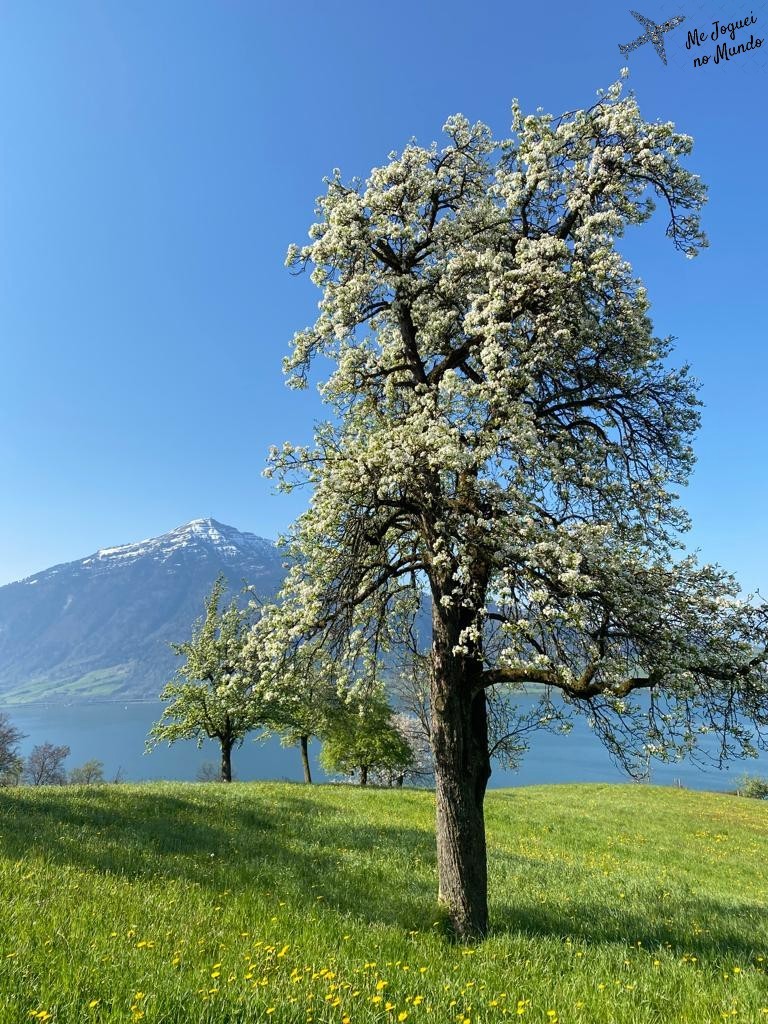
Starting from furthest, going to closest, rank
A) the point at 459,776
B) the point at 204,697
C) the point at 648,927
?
1. the point at 204,697
2. the point at 648,927
3. the point at 459,776

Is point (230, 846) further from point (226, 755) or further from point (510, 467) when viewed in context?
point (226, 755)

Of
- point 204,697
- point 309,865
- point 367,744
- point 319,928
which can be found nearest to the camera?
point 319,928

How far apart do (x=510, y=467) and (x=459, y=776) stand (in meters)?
5.23

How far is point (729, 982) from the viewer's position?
23.2ft

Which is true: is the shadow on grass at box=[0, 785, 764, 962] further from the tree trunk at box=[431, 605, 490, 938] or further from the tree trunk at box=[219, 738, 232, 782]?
the tree trunk at box=[219, 738, 232, 782]

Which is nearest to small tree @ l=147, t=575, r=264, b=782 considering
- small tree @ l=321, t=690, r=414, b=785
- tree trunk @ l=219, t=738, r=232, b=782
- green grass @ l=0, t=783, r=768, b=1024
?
tree trunk @ l=219, t=738, r=232, b=782

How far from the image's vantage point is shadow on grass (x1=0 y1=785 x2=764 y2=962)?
955 centimetres

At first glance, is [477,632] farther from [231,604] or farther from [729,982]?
[231,604]

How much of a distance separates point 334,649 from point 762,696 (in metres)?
6.84

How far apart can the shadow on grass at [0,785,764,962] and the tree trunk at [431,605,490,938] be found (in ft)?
1.89

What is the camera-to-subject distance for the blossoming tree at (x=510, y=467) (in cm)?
799

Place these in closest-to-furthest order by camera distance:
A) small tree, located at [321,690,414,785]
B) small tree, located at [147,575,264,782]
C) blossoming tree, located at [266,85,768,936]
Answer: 1. blossoming tree, located at [266,85,768,936]
2. small tree, located at [147,575,264,782]
3. small tree, located at [321,690,414,785]

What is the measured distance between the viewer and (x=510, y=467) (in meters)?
9.26

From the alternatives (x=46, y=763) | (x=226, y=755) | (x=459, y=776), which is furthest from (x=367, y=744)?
(x=46, y=763)
